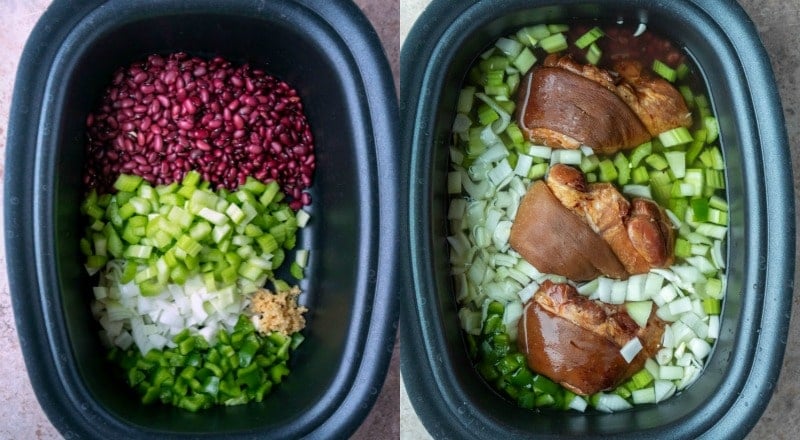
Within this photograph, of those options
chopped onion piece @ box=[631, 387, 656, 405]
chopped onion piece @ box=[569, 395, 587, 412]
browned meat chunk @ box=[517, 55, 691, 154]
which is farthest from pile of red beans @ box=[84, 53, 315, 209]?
chopped onion piece @ box=[631, 387, 656, 405]

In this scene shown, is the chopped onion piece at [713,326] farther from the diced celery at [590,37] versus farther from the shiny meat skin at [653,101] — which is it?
the diced celery at [590,37]

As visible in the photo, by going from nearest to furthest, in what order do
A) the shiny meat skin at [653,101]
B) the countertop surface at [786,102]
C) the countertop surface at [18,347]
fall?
the countertop surface at [18,347] < the shiny meat skin at [653,101] < the countertop surface at [786,102]

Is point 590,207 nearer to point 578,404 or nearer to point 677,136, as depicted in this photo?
point 677,136

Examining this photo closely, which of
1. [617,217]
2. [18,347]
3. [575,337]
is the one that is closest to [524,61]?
[617,217]

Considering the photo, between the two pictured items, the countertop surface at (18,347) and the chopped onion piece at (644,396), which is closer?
the countertop surface at (18,347)

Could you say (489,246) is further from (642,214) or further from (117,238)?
(117,238)

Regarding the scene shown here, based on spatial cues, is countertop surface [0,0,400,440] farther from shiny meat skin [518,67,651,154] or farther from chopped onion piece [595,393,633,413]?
chopped onion piece [595,393,633,413]

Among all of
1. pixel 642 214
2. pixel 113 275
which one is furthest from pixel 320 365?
pixel 642 214

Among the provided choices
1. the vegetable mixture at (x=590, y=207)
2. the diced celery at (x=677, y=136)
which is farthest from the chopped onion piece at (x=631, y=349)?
the diced celery at (x=677, y=136)
